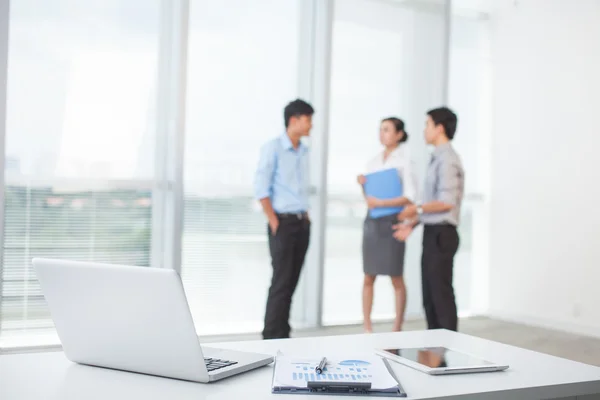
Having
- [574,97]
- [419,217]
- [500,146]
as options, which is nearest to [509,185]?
[500,146]

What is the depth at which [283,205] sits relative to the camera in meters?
4.58

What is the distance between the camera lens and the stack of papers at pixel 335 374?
1393 mm

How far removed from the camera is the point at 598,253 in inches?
220

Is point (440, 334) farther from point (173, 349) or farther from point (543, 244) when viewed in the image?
point (543, 244)

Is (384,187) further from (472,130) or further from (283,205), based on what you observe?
(472,130)

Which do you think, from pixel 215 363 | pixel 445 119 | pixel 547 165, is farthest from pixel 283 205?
pixel 215 363

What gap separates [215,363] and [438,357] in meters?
0.54

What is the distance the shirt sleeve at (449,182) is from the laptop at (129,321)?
9.66 feet

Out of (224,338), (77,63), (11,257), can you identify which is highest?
(77,63)

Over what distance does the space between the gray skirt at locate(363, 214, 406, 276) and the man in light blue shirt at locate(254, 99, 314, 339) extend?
1.81 ft

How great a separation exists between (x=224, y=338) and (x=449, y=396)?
12.3ft

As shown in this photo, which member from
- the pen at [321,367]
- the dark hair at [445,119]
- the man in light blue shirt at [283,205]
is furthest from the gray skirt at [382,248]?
the pen at [321,367]

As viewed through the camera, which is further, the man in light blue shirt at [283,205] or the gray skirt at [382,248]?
the gray skirt at [382,248]

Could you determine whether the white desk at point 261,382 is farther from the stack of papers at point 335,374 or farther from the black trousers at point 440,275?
the black trousers at point 440,275
